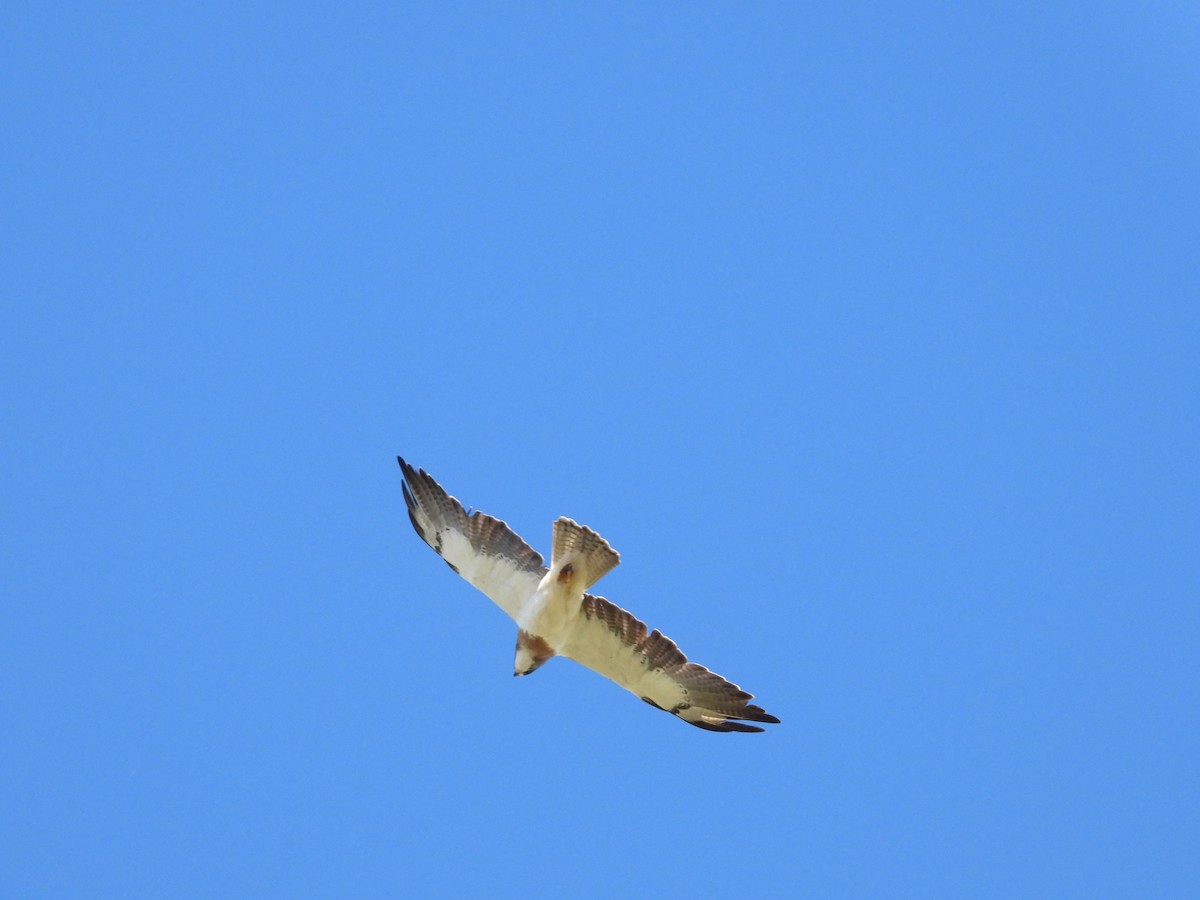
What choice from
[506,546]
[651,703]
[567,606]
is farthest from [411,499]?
[651,703]

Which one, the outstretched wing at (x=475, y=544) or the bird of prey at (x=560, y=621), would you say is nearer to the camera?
the bird of prey at (x=560, y=621)

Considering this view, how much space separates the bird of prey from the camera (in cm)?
913

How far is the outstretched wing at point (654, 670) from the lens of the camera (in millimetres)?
9211

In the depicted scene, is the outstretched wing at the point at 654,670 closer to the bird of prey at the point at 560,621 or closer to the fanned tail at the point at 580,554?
the bird of prey at the point at 560,621

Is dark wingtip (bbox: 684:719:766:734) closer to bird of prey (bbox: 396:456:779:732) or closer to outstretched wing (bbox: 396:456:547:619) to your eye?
bird of prey (bbox: 396:456:779:732)

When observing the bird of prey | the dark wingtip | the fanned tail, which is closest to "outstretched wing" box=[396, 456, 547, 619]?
the bird of prey

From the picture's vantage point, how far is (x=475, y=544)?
940cm

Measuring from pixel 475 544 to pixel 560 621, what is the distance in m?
0.89

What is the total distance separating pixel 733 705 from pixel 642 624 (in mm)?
954

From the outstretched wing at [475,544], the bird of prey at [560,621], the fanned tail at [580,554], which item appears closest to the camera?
the fanned tail at [580,554]

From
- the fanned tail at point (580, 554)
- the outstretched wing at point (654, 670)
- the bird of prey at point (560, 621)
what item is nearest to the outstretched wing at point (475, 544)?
the bird of prey at point (560, 621)

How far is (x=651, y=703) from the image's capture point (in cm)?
959

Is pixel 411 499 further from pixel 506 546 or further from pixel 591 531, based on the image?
pixel 591 531

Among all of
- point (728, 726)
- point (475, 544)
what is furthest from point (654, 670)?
point (475, 544)
